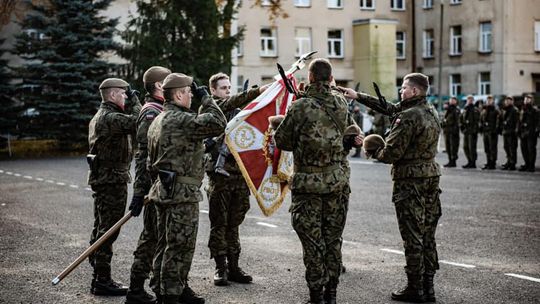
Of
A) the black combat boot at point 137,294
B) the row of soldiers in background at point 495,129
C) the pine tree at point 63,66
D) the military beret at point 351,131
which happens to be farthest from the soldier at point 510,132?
the black combat boot at point 137,294

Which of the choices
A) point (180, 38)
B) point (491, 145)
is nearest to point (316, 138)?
point (491, 145)

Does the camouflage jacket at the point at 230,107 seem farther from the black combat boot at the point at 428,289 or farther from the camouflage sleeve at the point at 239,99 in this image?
the black combat boot at the point at 428,289

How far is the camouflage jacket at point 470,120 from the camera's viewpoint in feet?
79.7

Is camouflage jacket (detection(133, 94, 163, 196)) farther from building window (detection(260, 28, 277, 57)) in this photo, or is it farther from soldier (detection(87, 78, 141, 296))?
building window (detection(260, 28, 277, 57))

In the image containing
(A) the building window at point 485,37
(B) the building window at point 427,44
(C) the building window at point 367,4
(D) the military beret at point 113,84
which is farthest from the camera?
(B) the building window at point 427,44

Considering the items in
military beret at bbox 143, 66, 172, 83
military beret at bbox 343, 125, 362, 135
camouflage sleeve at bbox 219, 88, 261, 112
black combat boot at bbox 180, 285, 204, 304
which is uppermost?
military beret at bbox 143, 66, 172, 83

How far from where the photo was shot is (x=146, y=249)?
25.6 ft

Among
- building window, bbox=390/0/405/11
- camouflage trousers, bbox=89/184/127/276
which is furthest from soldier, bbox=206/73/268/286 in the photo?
building window, bbox=390/0/405/11

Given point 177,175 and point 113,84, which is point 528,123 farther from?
point 177,175

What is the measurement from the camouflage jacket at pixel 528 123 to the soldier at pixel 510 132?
322mm

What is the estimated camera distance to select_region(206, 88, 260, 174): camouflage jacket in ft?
28.4

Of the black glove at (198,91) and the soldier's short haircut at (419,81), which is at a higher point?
the soldier's short haircut at (419,81)

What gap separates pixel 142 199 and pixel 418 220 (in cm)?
270

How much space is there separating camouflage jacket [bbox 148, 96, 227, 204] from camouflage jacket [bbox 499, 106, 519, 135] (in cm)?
1762
